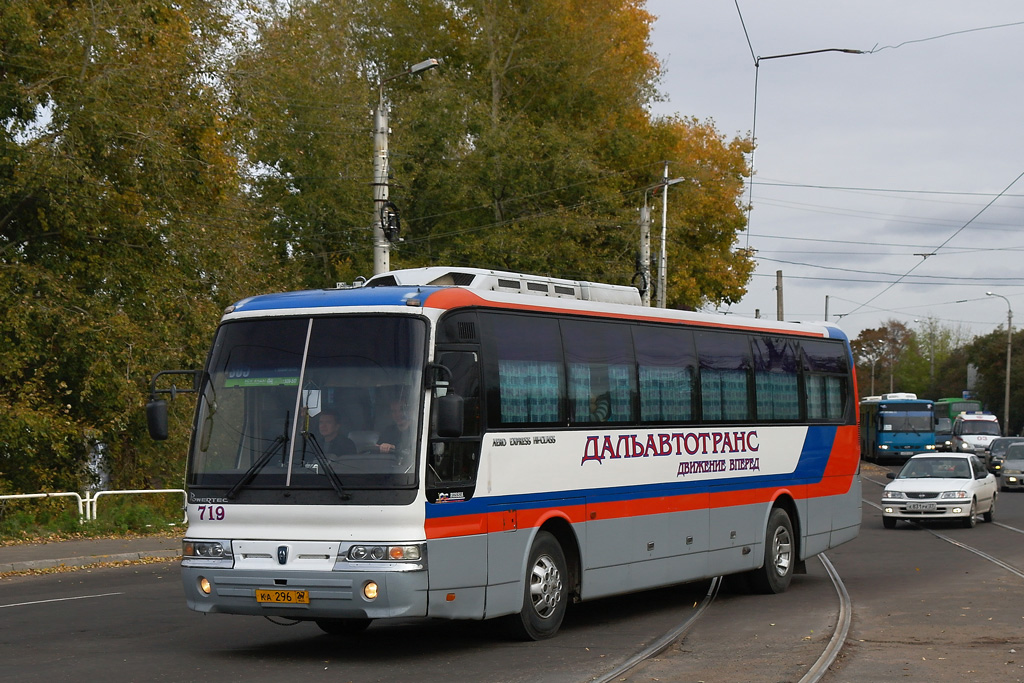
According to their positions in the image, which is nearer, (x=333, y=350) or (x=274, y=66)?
(x=333, y=350)

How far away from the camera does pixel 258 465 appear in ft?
34.6

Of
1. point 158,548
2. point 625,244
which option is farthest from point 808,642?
point 625,244

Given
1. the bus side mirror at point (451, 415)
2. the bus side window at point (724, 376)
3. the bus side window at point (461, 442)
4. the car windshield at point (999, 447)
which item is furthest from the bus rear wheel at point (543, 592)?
the car windshield at point (999, 447)

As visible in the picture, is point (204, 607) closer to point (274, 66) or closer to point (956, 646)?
point (956, 646)

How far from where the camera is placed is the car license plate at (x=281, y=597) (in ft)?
33.3

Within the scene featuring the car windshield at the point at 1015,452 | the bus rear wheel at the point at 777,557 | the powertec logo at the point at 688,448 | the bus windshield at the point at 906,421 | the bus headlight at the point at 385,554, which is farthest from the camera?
the bus windshield at the point at 906,421

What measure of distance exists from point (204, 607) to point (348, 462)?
1712mm

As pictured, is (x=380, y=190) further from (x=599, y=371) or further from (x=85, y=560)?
(x=599, y=371)

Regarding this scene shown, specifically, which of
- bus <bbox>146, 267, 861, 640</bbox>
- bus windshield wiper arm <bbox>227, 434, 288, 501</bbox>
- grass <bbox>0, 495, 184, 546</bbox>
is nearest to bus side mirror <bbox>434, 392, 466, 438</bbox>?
bus <bbox>146, 267, 861, 640</bbox>

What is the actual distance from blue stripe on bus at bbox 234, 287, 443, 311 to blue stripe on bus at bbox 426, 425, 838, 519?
174cm

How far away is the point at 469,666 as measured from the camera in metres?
10.3

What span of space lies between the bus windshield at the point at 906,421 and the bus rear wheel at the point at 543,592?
159ft

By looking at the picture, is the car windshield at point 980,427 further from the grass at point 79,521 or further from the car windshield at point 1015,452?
the grass at point 79,521

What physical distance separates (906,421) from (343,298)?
50.5m
